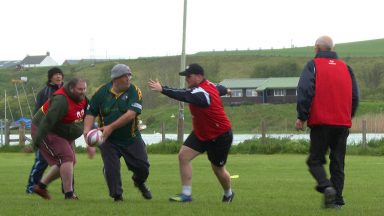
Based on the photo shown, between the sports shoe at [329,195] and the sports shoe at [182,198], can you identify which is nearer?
the sports shoe at [329,195]

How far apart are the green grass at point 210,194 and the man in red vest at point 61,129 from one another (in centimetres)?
36

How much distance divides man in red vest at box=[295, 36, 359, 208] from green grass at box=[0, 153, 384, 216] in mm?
402

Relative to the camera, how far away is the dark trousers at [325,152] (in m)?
9.98

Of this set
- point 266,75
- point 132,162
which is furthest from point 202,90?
point 266,75

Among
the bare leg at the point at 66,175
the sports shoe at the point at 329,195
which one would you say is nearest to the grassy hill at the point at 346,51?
the bare leg at the point at 66,175

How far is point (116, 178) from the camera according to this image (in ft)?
36.7

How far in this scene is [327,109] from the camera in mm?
9906

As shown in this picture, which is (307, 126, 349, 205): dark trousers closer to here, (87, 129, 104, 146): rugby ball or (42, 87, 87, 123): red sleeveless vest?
(87, 129, 104, 146): rugby ball

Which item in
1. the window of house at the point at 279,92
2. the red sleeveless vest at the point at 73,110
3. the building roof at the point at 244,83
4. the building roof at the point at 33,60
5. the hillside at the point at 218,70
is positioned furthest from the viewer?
the building roof at the point at 33,60

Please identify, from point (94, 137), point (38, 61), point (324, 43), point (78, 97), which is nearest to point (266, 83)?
point (78, 97)

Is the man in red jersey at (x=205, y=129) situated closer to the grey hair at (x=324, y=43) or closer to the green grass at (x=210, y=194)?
the green grass at (x=210, y=194)

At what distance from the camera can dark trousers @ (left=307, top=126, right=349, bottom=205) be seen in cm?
998

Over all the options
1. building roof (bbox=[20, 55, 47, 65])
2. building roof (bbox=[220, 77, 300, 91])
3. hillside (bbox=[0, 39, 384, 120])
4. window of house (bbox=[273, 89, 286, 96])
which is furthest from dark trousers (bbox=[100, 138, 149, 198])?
building roof (bbox=[20, 55, 47, 65])

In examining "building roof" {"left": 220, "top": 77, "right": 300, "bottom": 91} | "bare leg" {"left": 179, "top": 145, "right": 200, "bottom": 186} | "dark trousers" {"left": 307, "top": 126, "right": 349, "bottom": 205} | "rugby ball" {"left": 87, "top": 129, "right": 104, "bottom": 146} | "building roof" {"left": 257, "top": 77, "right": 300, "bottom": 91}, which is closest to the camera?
"dark trousers" {"left": 307, "top": 126, "right": 349, "bottom": 205}
